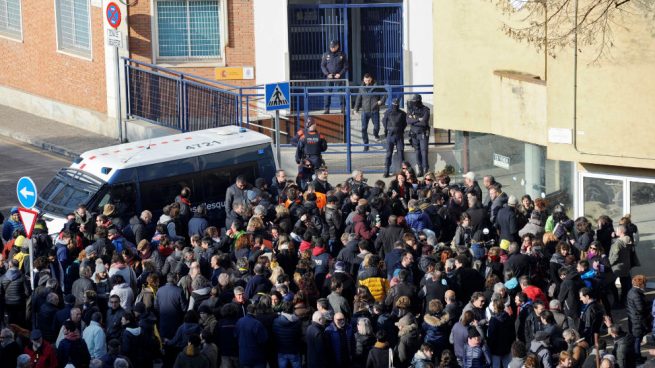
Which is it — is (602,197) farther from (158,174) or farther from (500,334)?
(158,174)

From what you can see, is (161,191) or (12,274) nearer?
(12,274)

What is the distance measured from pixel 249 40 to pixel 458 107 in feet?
25.8

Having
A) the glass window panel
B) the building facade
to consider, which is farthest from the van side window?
the glass window panel

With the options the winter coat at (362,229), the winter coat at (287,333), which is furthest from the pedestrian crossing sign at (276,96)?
the winter coat at (287,333)

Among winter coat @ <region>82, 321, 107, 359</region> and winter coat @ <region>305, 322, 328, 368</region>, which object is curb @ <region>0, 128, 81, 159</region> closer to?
winter coat @ <region>82, 321, 107, 359</region>

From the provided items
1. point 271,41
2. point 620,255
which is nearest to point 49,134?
point 271,41

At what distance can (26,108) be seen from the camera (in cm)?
Result: 3438

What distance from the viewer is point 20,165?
29.2 m

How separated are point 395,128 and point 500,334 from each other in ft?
31.8

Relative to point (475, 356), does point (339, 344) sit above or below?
above

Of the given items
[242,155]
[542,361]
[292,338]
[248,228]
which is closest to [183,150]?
[242,155]

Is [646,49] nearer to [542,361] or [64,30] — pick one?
[542,361]

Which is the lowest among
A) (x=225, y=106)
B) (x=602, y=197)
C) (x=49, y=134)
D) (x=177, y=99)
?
(x=602, y=197)

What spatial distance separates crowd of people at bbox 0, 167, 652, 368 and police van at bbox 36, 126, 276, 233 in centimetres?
49
